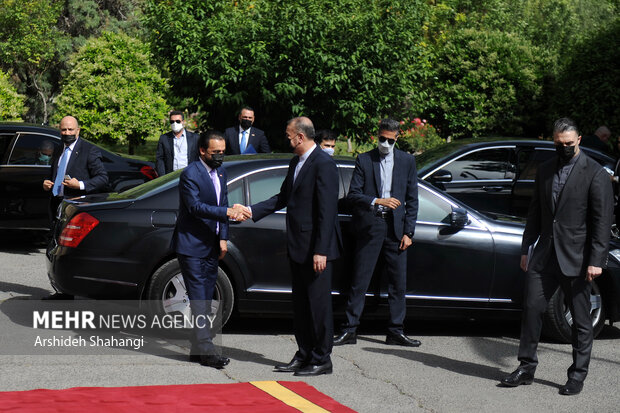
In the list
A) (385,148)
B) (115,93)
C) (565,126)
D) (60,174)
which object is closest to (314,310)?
(385,148)

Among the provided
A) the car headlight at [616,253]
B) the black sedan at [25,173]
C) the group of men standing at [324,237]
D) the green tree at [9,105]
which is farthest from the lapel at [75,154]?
the green tree at [9,105]

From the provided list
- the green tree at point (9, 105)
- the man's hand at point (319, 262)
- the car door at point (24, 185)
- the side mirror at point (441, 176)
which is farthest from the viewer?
→ the green tree at point (9, 105)

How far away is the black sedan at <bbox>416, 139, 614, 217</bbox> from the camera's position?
448 inches

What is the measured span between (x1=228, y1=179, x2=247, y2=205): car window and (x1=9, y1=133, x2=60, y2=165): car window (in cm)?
517

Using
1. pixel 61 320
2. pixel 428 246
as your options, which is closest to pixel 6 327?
pixel 61 320

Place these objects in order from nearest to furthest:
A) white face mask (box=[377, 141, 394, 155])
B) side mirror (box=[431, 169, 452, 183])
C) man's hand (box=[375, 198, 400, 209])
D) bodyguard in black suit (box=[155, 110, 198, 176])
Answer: man's hand (box=[375, 198, 400, 209])
white face mask (box=[377, 141, 394, 155])
side mirror (box=[431, 169, 452, 183])
bodyguard in black suit (box=[155, 110, 198, 176])

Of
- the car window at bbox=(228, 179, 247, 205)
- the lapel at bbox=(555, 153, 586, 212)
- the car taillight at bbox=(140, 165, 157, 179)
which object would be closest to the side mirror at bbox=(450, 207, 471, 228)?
the lapel at bbox=(555, 153, 586, 212)

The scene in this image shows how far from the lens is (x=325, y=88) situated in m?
14.9

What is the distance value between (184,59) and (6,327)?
26.2 ft

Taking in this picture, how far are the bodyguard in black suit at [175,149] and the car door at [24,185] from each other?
5.21ft

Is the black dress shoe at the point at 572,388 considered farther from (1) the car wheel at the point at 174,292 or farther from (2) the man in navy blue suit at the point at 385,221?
(1) the car wheel at the point at 174,292

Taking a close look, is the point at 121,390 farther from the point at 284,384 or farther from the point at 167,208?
the point at 167,208

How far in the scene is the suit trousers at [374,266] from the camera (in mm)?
7516

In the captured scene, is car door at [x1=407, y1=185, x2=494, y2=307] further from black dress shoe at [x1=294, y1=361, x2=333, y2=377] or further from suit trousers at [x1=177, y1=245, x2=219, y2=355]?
suit trousers at [x1=177, y1=245, x2=219, y2=355]
